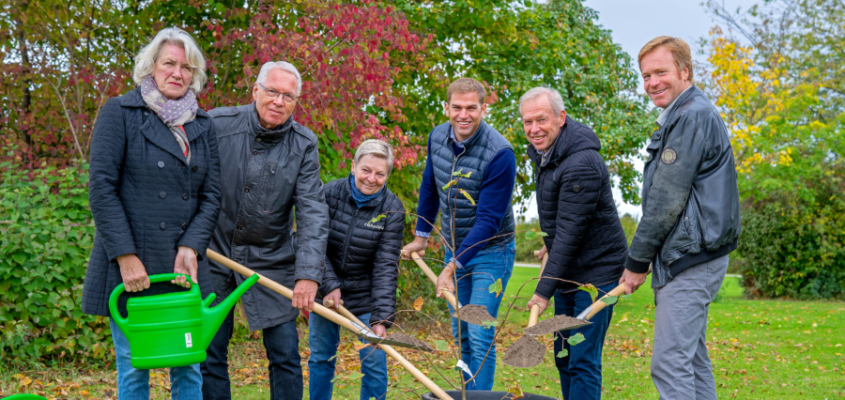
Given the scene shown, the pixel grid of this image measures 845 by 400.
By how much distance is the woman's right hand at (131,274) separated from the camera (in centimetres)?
238

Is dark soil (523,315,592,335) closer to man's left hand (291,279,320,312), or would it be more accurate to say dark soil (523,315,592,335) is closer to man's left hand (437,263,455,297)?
man's left hand (437,263,455,297)

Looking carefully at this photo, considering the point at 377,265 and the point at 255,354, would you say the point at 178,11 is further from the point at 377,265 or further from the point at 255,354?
the point at 377,265

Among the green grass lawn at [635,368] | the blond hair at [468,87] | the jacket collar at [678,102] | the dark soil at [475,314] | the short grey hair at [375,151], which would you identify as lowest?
the green grass lawn at [635,368]

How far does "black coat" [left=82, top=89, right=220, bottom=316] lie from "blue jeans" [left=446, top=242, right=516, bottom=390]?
1.27m

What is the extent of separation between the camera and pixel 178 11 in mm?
6789

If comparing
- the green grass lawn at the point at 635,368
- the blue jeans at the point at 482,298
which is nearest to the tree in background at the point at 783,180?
the green grass lawn at the point at 635,368

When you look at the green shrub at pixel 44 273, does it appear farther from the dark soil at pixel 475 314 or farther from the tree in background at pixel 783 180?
the tree in background at pixel 783 180

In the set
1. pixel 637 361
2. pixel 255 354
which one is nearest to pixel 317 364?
pixel 255 354

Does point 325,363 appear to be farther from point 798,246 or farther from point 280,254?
point 798,246

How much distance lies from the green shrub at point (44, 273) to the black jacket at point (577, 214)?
3582 mm

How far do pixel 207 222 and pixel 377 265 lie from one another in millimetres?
973

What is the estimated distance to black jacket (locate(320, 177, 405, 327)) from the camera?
3.30m

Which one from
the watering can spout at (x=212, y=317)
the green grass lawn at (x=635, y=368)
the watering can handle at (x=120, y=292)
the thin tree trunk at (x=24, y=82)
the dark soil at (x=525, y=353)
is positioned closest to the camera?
the dark soil at (x=525, y=353)

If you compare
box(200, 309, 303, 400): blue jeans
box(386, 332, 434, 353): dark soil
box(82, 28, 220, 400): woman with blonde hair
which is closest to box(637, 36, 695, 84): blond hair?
box(386, 332, 434, 353): dark soil
